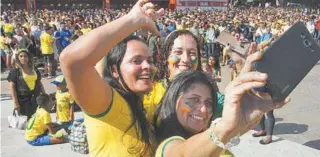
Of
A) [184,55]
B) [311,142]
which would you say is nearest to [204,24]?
[311,142]

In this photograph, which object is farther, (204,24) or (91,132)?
(204,24)

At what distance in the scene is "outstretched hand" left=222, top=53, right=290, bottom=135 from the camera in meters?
1.14

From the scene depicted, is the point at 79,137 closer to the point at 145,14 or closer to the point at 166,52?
the point at 166,52

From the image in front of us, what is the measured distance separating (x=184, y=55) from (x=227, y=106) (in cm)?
177

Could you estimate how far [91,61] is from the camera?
1.50 metres

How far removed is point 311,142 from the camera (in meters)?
6.13

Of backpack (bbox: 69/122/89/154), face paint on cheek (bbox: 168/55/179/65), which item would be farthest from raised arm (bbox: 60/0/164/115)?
backpack (bbox: 69/122/89/154)

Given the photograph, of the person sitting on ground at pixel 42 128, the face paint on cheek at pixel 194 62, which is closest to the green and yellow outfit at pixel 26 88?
the person sitting on ground at pixel 42 128

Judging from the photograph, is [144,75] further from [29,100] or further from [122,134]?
[29,100]

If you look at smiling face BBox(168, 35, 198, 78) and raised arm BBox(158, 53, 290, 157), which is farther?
smiling face BBox(168, 35, 198, 78)

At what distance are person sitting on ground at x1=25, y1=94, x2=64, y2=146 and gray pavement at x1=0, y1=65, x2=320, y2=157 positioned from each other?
0.31 ft

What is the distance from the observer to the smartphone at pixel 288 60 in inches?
46.9

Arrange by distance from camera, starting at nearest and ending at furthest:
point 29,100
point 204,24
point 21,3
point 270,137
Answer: point 270,137, point 29,100, point 204,24, point 21,3

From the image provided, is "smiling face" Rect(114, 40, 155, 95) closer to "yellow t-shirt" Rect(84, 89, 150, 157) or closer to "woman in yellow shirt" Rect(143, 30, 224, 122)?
"yellow t-shirt" Rect(84, 89, 150, 157)
